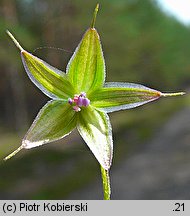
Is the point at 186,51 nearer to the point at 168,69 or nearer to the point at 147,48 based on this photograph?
the point at 168,69

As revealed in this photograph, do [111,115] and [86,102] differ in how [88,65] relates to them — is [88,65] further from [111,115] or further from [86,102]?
[111,115]

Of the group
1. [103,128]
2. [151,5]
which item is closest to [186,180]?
[103,128]

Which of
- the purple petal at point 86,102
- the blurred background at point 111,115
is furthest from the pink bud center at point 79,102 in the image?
the blurred background at point 111,115

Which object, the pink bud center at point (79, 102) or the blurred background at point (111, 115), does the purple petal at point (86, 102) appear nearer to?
the pink bud center at point (79, 102)

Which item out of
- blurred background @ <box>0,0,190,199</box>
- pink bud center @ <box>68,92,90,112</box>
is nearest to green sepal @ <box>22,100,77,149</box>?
pink bud center @ <box>68,92,90,112</box>

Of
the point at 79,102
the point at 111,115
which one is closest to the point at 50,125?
the point at 79,102

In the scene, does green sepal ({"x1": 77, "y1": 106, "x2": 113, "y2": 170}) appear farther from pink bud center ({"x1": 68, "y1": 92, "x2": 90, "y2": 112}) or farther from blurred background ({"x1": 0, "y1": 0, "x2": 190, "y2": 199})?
blurred background ({"x1": 0, "y1": 0, "x2": 190, "y2": 199})

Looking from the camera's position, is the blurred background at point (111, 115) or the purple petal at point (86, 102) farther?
the blurred background at point (111, 115)

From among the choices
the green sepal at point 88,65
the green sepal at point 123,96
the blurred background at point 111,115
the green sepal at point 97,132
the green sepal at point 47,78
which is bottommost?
the green sepal at point 97,132
